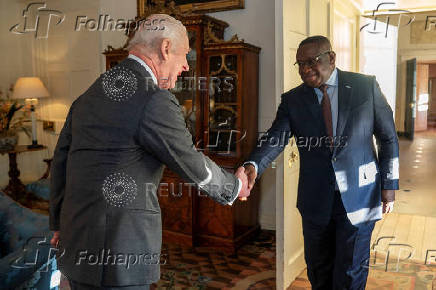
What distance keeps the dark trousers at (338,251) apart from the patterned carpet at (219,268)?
87 centimetres

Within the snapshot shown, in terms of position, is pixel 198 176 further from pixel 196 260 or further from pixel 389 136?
pixel 196 260

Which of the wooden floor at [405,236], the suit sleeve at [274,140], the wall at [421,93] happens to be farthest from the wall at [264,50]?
the wall at [421,93]

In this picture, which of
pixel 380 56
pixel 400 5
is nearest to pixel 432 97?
pixel 380 56

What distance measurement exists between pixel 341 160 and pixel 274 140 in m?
0.41

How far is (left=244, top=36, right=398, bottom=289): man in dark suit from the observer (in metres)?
2.20

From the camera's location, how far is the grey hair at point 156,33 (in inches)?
59.7

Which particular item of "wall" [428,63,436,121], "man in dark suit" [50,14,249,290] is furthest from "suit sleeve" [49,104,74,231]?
"wall" [428,63,436,121]

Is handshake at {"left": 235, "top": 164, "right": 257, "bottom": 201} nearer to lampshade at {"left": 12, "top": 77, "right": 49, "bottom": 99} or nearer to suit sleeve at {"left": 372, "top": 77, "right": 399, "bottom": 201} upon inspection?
suit sleeve at {"left": 372, "top": 77, "right": 399, "bottom": 201}

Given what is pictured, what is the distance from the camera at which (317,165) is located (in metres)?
2.28

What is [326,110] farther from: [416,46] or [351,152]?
[416,46]

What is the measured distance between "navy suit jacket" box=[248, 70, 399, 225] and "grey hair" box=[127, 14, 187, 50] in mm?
987

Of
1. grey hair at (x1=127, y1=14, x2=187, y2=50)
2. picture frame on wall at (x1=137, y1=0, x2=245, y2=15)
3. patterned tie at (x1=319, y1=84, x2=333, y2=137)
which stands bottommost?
patterned tie at (x1=319, y1=84, x2=333, y2=137)

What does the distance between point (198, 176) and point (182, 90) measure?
270 cm

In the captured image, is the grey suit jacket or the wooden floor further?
the wooden floor
